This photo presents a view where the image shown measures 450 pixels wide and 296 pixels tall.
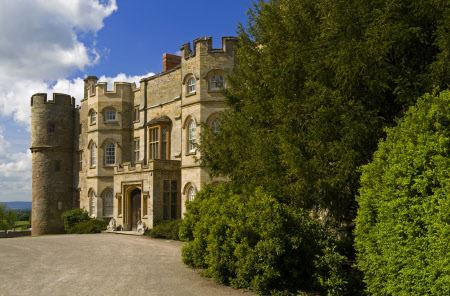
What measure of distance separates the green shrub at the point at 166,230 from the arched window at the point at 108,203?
9722mm

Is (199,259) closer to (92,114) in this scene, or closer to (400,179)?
(400,179)

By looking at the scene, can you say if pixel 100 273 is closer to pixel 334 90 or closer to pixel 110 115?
pixel 334 90

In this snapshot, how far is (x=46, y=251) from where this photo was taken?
60.1 ft

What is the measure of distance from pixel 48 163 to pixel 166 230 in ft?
63.3

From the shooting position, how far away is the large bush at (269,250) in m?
10.4

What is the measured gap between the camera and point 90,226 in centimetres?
3161

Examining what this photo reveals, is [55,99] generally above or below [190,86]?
above

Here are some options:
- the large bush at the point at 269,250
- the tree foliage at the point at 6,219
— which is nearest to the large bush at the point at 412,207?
the large bush at the point at 269,250

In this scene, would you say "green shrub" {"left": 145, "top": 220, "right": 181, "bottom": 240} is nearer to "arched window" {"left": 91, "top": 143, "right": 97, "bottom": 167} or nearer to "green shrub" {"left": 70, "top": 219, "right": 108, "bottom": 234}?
"green shrub" {"left": 70, "top": 219, "right": 108, "bottom": 234}

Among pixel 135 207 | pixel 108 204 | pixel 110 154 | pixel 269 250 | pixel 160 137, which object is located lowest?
pixel 269 250

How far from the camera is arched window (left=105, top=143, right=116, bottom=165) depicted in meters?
34.8

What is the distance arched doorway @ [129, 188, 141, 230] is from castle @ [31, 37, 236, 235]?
0.22 ft

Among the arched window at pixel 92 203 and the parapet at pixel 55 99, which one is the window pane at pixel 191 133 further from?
the parapet at pixel 55 99

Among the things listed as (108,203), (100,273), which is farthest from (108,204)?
(100,273)
